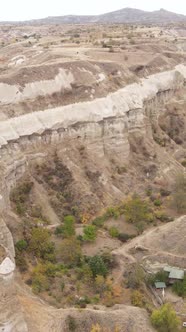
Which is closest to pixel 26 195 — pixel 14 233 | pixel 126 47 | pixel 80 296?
pixel 14 233

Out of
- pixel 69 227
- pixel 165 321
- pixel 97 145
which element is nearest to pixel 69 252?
pixel 69 227

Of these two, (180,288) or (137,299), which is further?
(180,288)

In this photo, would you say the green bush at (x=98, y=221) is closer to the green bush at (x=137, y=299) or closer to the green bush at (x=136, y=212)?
the green bush at (x=136, y=212)

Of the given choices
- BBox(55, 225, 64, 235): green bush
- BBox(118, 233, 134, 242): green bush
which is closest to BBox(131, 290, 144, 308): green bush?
BBox(118, 233, 134, 242): green bush

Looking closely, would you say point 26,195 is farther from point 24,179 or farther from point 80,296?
point 80,296

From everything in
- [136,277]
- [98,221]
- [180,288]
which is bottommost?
[180,288]

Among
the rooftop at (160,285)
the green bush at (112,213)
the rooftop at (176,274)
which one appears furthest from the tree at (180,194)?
the rooftop at (160,285)

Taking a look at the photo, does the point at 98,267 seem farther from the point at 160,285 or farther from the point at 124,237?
the point at 124,237
